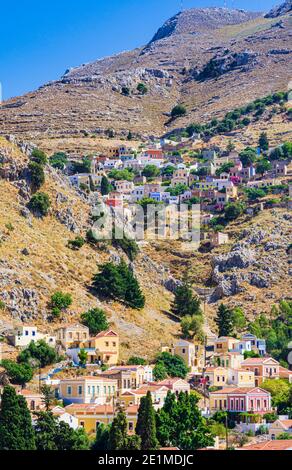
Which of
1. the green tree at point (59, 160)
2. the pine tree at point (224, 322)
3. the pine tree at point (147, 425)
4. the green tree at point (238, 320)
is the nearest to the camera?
the pine tree at point (147, 425)

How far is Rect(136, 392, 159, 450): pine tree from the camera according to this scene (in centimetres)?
5775

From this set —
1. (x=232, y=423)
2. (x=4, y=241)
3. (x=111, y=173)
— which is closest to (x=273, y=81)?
(x=111, y=173)

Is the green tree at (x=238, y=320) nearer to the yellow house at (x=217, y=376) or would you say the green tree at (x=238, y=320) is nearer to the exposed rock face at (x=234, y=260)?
the exposed rock face at (x=234, y=260)

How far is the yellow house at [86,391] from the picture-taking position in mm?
67312

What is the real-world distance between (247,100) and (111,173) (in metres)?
36.3

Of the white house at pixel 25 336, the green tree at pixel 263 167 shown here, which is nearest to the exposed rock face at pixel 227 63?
the green tree at pixel 263 167

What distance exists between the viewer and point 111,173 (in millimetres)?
128250

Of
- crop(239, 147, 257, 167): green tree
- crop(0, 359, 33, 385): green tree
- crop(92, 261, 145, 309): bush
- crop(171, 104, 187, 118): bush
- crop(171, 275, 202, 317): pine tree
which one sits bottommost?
crop(0, 359, 33, 385): green tree

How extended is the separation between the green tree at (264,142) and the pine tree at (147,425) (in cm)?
7898

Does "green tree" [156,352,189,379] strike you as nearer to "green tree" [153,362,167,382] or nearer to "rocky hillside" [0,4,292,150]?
"green tree" [153,362,167,382]

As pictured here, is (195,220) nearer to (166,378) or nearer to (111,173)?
(111,173)

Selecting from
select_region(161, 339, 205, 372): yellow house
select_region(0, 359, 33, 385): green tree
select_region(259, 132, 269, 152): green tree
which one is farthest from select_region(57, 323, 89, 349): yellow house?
select_region(259, 132, 269, 152): green tree

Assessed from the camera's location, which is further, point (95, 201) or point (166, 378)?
point (95, 201)

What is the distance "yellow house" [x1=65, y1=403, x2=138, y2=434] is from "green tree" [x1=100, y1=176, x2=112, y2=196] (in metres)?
52.9
